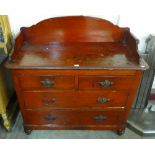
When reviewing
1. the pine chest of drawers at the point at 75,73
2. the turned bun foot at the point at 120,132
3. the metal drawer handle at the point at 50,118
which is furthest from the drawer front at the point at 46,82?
the turned bun foot at the point at 120,132

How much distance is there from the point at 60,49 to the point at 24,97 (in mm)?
468

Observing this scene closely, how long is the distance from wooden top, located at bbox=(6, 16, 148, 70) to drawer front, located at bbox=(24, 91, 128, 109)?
0.84 ft

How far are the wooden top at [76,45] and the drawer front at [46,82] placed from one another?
0.10 meters

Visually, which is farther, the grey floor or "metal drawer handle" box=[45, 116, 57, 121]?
the grey floor

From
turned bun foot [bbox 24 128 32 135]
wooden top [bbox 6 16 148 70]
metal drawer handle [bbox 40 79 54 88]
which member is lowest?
turned bun foot [bbox 24 128 32 135]

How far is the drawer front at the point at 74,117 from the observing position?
60.4 inches

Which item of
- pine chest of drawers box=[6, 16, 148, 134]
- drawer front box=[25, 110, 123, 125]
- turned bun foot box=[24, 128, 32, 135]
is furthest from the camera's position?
turned bun foot box=[24, 128, 32, 135]

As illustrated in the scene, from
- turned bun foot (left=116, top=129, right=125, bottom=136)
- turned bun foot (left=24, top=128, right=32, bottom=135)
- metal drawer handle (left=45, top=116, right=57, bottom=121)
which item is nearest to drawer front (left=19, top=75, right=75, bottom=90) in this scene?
metal drawer handle (left=45, top=116, right=57, bottom=121)

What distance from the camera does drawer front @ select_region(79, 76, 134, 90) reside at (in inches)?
51.3

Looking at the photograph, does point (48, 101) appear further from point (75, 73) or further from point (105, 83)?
point (105, 83)

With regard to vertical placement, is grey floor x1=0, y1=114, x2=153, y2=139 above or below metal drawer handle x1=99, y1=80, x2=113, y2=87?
below

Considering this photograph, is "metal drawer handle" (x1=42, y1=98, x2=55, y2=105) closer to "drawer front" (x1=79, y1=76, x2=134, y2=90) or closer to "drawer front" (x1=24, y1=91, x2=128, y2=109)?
"drawer front" (x1=24, y1=91, x2=128, y2=109)

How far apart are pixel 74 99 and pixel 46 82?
27 centimetres

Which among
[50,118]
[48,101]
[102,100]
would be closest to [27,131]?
[50,118]
